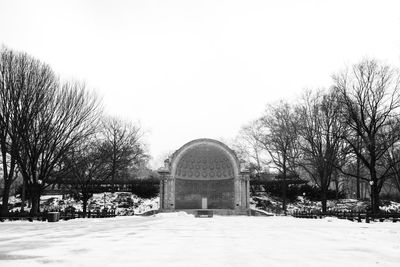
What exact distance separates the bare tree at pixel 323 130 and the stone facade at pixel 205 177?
30.7 ft

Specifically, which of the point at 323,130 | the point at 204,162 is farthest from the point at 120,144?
the point at 323,130

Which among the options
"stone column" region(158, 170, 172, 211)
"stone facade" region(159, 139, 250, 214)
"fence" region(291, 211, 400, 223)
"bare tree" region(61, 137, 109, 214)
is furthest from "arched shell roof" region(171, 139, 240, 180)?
"fence" region(291, 211, 400, 223)

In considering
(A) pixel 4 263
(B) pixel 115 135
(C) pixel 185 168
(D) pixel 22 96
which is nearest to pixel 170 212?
(C) pixel 185 168

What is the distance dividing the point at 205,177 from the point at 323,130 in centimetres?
1703

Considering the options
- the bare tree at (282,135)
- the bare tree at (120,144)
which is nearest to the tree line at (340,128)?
the bare tree at (282,135)

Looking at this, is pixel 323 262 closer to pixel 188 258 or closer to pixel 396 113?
pixel 188 258

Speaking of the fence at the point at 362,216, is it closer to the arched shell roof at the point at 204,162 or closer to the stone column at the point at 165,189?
the arched shell roof at the point at 204,162

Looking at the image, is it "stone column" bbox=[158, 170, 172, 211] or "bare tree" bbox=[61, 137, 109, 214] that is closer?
"bare tree" bbox=[61, 137, 109, 214]

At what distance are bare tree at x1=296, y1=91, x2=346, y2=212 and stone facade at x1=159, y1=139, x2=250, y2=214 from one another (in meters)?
9.37

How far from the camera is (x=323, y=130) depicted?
37.0 metres

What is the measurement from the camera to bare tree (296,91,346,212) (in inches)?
1314

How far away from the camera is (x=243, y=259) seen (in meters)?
9.30

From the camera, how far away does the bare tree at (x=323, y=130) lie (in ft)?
109

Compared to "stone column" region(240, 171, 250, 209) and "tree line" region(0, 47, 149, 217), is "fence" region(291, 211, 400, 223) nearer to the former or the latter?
"stone column" region(240, 171, 250, 209)
